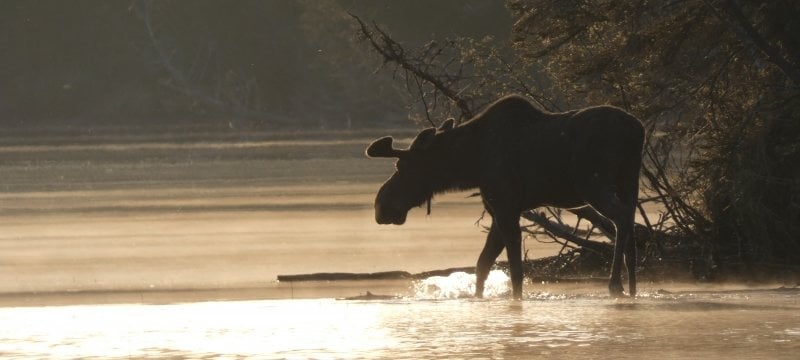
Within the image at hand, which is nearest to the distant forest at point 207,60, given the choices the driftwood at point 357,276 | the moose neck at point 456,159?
the driftwood at point 357,276

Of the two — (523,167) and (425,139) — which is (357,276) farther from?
(523,167)

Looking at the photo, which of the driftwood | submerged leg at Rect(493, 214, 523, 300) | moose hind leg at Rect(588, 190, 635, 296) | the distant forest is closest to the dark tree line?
the driftwood

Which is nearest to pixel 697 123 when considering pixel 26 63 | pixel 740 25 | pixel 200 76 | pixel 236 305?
pixel 740 25

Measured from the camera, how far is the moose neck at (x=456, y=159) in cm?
1347

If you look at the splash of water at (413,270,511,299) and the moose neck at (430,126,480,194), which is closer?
the moose neck at (430,126,480,194)

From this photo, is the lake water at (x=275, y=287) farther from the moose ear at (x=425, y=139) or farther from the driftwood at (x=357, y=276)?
the moose ear at (x=425, y=139)

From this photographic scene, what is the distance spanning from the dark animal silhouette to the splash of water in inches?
46.8

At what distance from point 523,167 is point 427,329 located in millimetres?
2757

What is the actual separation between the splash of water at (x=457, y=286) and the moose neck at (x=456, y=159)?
1193 millimetres

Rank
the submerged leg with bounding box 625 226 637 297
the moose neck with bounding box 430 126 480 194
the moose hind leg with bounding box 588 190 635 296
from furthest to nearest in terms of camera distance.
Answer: the moose neck with bounding box 430 126 480 194
the submerged leg with bounding box 625 226 637 297
the moose hind leg with bounding box 588 190 635 296

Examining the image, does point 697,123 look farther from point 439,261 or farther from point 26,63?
point 26,63

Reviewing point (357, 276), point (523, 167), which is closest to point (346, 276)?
point (357, 276)

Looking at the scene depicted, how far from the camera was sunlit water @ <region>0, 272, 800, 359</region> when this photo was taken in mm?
9570

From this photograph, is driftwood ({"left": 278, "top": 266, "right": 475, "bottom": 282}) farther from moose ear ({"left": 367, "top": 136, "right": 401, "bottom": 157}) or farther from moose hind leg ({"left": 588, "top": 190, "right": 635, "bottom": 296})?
moose hind leg ({"left": 588, "top": 190, "right": 635, "bottom": 296})
